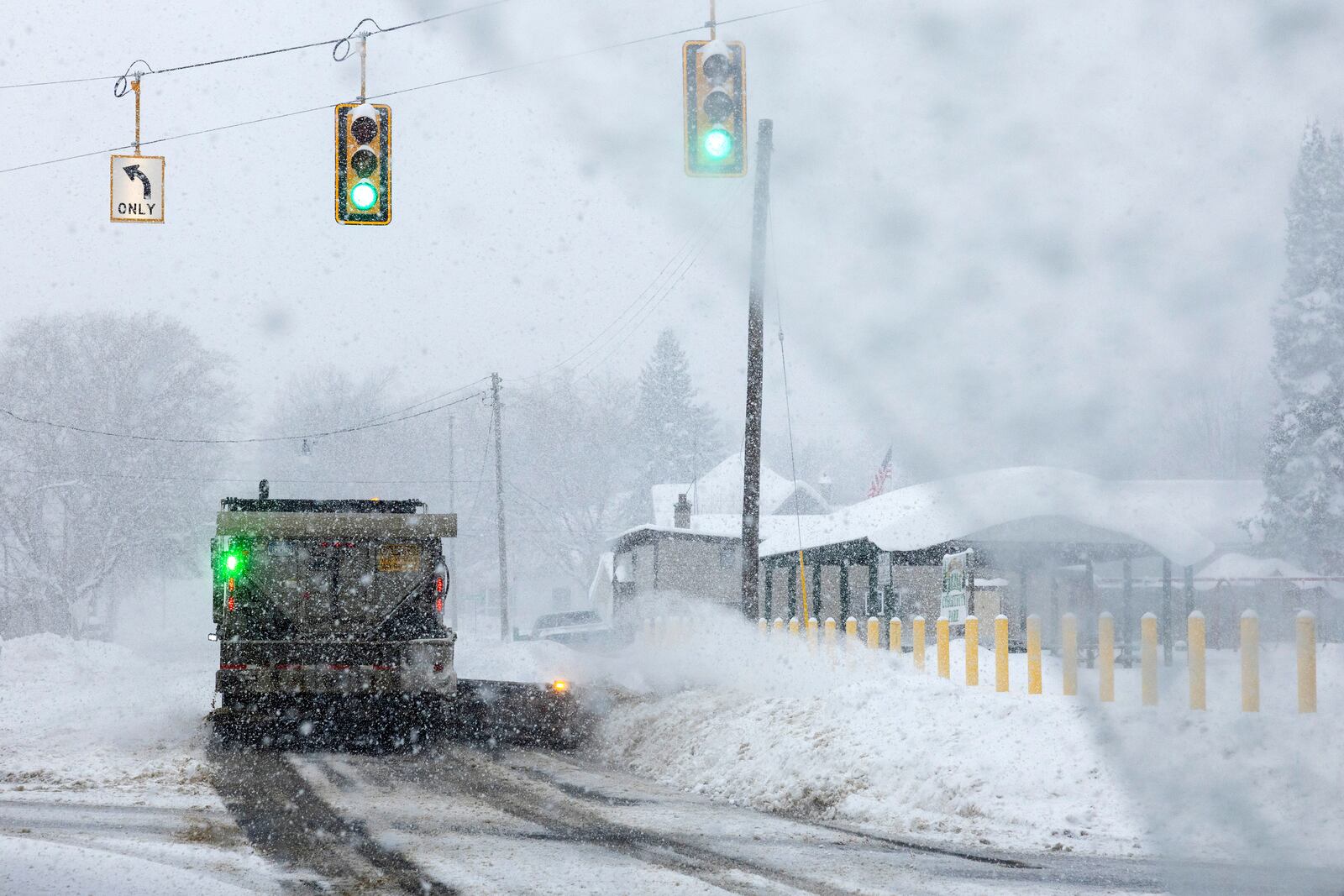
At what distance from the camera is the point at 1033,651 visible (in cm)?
1038

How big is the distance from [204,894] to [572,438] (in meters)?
80.5

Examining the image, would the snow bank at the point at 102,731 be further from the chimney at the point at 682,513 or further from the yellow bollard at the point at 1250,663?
the chimney at the point at 682,513

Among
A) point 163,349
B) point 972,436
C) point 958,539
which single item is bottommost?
point 958,539

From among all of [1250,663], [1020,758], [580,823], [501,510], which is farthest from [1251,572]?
[501,510]

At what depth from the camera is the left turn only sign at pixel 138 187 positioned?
1634cm

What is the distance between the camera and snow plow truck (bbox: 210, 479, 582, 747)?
13789mm

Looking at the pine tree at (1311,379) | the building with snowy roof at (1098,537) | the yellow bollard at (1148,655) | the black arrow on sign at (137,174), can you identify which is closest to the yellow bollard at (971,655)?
the building with snowy roof at (1098,537)

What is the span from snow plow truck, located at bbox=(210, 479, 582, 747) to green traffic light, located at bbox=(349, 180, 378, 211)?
122 inches

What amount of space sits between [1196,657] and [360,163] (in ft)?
32.4

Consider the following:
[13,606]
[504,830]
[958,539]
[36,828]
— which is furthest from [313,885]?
[13,606]

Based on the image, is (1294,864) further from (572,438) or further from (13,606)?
(572,438)

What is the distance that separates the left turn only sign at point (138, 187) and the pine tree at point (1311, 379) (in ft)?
46.9

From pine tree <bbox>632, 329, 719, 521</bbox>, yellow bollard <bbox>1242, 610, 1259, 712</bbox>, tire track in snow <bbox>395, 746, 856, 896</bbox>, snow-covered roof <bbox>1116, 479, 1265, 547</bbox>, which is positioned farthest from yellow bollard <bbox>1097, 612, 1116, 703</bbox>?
pine tree <bbox>632, 329, 719, 521</bbox>

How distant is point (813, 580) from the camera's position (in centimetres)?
3606
